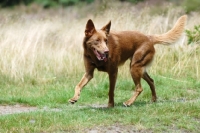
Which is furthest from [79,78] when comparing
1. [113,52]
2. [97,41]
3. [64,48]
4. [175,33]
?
[97,41]

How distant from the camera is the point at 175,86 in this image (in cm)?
1115

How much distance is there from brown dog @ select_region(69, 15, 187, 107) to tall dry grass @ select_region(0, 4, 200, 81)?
143 cm

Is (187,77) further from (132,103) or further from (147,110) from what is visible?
(147,110)

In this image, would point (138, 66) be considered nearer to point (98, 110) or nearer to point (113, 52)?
point (113, 52)

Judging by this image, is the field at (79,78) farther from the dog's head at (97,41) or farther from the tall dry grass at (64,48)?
the dog's head at (97,41)

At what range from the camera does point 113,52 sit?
861 cm

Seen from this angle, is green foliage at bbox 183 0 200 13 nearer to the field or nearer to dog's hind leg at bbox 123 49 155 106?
the field

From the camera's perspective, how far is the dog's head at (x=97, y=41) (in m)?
8.12

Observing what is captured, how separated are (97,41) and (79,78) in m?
4.13

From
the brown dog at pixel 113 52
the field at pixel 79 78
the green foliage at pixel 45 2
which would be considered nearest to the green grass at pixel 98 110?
the field at pixel 79 78

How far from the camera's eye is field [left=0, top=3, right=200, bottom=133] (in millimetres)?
7223

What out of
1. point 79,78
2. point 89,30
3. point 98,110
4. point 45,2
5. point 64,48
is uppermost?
point 45,2

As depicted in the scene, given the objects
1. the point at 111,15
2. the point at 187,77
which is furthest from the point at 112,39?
the point at 111,15

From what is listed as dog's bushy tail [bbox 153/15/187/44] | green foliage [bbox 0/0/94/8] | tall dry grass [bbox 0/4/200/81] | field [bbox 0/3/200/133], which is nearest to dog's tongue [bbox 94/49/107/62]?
field [bbox 0/3/200/133]
